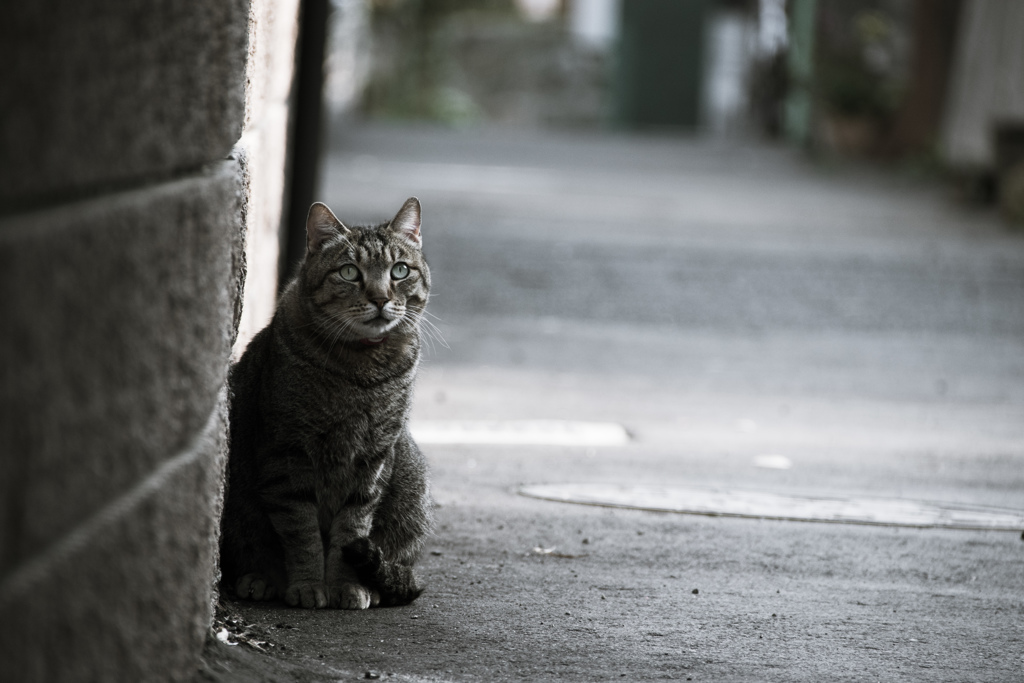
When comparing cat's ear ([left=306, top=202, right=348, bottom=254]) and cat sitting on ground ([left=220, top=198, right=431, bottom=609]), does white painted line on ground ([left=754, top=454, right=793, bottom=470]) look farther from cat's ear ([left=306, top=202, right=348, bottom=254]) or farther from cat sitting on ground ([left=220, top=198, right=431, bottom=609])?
cat's ear ([left=306, top=202, right=348, bottom=254])

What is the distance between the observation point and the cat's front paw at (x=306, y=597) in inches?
130

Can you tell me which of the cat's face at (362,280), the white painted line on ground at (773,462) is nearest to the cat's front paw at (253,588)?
the cat's face at (362,280)

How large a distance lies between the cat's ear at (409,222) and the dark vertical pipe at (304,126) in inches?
109

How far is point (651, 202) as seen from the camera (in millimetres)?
13570

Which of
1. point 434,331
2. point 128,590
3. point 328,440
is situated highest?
point 128,590

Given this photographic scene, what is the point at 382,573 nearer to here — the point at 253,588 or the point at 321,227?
the point at 253,588

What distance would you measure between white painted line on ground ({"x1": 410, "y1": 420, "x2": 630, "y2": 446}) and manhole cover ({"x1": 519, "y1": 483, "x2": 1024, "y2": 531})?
0.74 meters

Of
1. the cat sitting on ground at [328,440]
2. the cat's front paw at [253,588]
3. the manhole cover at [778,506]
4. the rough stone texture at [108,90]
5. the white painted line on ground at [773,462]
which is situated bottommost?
the white painted line on ground at [773,462]

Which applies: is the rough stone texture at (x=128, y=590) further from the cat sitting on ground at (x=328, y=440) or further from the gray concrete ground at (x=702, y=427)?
the cat sitting on ground at (x=328, y=440)

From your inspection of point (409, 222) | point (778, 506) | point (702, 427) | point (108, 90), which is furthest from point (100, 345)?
point (702, 427)

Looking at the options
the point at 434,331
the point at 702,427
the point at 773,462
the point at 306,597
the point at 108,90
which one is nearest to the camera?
the point at 108,90

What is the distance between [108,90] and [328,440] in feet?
5.50

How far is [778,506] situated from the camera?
464 cm

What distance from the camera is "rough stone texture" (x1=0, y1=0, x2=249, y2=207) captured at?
1.49 metres
